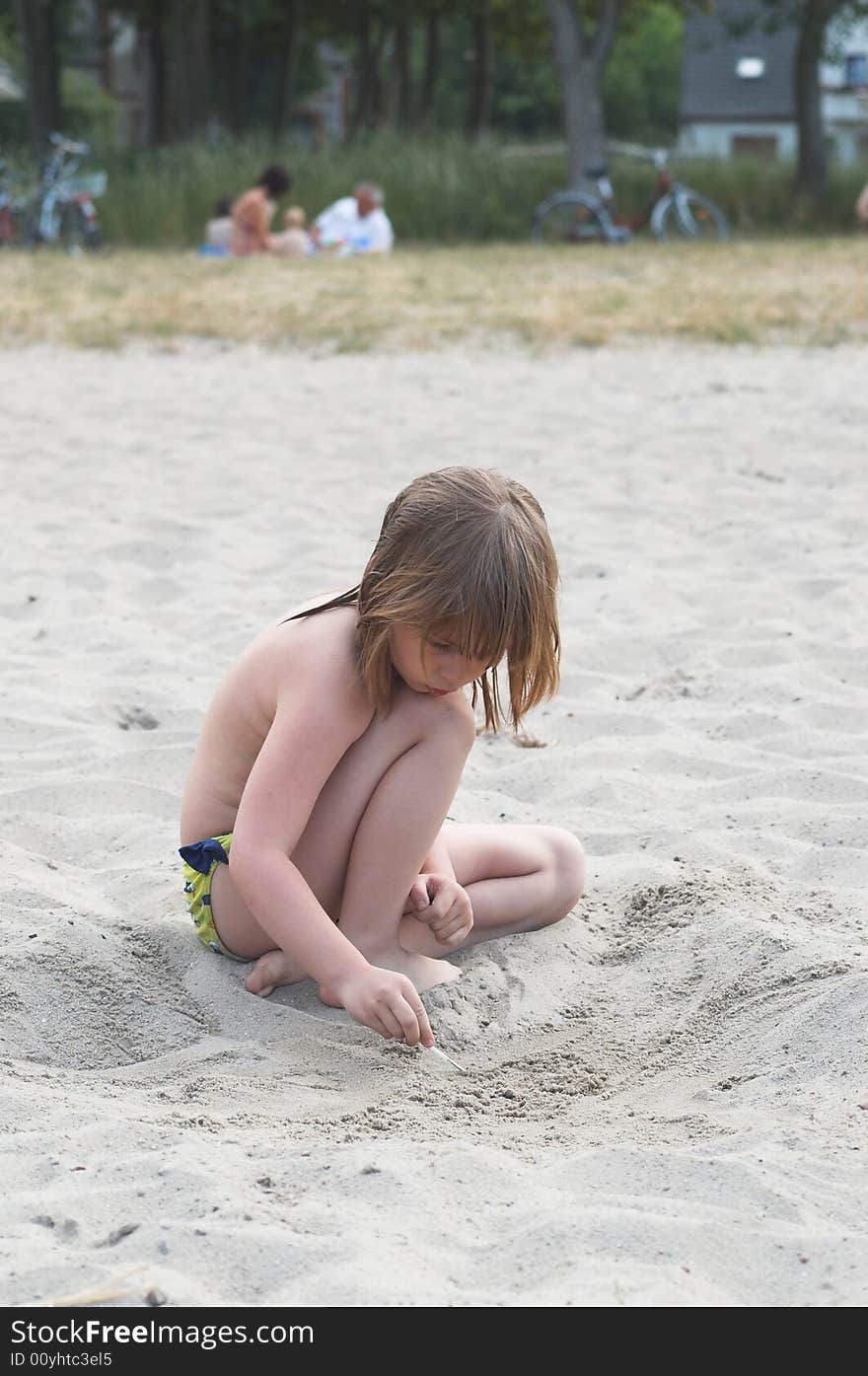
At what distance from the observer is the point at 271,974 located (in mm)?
2621

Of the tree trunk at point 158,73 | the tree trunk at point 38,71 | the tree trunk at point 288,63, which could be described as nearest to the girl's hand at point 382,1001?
the tree trunk at point 38,71

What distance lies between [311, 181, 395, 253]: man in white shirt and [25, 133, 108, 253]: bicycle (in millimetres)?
2575

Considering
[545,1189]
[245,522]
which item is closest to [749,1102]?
[545,1189]

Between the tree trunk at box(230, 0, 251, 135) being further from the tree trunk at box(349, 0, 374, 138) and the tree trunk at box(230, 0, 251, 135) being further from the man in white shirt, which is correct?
the man in white shirt

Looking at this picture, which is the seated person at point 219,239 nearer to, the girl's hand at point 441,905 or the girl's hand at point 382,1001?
the girl's hand at point 441,905

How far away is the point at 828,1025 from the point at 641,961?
43 centimetres

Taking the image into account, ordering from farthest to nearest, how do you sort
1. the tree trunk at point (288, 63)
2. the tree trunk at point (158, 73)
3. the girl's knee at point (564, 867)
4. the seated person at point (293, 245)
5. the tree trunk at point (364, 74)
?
the tree trunk at point (364, 74) < the tree trunk at point (288, 63) < the tree trunk at point (158, 73) < the seated person at point (293, 245) < the girl's knee at point (564, 867)

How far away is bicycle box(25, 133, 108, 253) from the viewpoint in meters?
16.0

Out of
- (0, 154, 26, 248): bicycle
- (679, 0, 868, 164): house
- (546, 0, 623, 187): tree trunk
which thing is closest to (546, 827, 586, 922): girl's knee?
(0, 154, 26, 248): bicycle

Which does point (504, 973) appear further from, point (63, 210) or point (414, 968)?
point (63, 210)

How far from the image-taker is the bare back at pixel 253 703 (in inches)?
94.5

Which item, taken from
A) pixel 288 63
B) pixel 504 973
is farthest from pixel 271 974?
pixel 288 63

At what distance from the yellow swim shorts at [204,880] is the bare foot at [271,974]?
0.33 feet

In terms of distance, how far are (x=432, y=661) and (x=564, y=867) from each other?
70 cm
